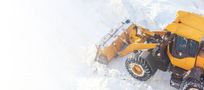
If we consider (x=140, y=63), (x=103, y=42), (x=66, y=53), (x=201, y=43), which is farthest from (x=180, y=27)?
(x=66, y=53)

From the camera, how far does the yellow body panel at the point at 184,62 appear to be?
997cm

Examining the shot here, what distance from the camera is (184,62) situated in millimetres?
10094

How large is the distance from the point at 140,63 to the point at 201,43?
1537mm

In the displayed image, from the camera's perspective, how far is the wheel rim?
34.6 ft

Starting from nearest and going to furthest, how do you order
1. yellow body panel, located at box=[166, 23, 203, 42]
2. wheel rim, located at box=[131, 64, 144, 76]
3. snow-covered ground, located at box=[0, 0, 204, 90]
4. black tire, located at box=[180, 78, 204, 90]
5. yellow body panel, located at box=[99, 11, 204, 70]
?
yellow body panel, located at box=[166, 23, 203, 42] → yellow body panel, located at box=[99, 11, 204, 70] → black tire, located at box=[180, 78, 204, 90] → wheel rim, located at box=[131, 64, 144, 76] → snow-covered ground, located at box=[0, 0, 204, 90]

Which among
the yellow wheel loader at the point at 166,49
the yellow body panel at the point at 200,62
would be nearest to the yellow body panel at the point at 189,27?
the yellow wheel loader at the point at 166,49

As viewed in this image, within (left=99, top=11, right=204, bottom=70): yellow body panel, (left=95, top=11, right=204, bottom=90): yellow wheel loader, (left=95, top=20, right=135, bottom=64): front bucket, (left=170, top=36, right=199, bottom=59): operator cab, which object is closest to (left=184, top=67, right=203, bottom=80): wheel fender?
(left=95, top=11, right=204, bottom=90): yellow wheel loader

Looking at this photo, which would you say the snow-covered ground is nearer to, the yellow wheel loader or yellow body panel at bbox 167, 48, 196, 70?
the yellow wheel loader

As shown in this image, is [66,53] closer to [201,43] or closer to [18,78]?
[18,78]

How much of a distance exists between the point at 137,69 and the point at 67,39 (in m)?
2.56

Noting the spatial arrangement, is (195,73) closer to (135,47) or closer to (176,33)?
(176,33)

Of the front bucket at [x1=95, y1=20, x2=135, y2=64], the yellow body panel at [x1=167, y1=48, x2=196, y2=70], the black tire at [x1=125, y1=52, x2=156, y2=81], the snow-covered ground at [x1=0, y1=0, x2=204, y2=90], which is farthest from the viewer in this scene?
the front bucket at [x1=95, y1=20, x2=135, y2=64]

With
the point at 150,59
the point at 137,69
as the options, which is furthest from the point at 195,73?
the point at 137,69

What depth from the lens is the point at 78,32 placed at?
493 inches
